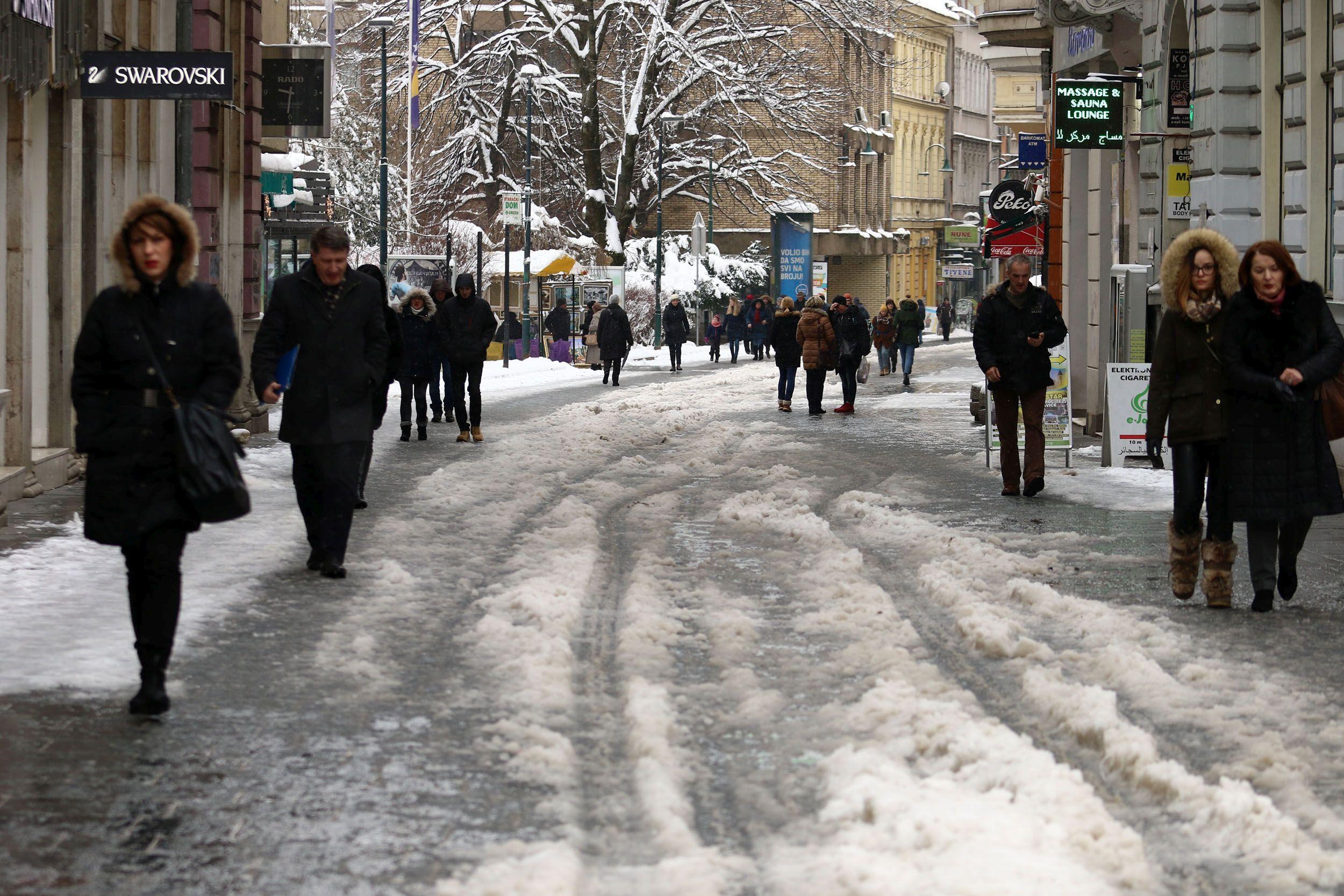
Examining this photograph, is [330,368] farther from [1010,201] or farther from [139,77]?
[1010,201]

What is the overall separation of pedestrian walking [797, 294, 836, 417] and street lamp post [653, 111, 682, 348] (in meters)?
28.3

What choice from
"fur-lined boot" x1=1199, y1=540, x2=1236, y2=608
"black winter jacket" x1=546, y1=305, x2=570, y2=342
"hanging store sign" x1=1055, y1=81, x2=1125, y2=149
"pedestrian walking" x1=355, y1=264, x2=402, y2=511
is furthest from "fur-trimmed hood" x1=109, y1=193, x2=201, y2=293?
"black winter jacket" x1=546, y1=305, x2=570, y2=342

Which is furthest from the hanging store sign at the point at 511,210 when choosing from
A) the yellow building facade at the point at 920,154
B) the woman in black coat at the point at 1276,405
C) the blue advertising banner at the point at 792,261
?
the yellow building facade at the point at 920,154

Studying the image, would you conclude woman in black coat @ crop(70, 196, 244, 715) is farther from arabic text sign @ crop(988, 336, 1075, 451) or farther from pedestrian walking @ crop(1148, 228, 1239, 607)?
arabic text sign @ crop(988, 336, 1075, 451)

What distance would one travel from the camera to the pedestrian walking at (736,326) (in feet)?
197

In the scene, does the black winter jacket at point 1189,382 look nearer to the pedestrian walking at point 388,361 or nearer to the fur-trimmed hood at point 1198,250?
the fur-trimmed hood at point 1198,250

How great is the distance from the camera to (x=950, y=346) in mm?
76938

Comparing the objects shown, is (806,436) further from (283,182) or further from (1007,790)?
(1007,790)

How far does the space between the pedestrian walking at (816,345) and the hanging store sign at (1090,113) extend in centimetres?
536

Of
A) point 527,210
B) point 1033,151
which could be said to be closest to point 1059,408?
point 1033,151

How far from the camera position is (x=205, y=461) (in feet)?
25.7

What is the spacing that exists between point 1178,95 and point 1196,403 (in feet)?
41.2

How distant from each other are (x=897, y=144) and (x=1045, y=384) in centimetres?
9348

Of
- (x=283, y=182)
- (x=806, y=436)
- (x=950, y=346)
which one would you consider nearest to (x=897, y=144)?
(x=950, y=346)
